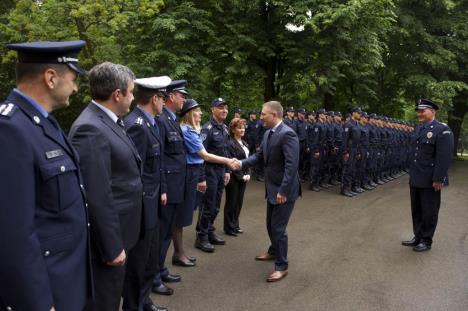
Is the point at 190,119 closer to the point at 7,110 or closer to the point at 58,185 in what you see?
the point at 58,185

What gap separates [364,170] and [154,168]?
9.45 m

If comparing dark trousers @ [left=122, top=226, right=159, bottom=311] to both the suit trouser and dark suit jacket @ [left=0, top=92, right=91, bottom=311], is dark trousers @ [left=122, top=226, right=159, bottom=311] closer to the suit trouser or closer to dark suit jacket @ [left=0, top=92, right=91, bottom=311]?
the suit trouser

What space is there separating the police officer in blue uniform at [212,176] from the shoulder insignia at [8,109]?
14.1 feet

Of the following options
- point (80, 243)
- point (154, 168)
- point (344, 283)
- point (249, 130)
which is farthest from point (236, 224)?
point (249, 130)

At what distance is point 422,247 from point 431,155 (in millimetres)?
1476

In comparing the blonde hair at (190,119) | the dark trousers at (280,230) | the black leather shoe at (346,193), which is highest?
the blonde hair at (190,119)

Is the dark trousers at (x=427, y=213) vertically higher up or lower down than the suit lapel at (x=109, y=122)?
lower down

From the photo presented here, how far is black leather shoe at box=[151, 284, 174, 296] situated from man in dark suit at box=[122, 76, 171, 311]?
18.4 inches

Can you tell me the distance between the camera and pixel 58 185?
207 cm

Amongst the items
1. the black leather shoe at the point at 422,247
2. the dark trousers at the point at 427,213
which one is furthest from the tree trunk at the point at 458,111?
the black leather shoe at the point at 422,247

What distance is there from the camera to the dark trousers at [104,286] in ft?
9.05

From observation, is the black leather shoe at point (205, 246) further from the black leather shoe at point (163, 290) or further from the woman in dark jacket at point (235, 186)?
the black leather shoe at point (163, 290)

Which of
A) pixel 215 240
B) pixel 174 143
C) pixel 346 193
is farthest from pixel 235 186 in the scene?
pixel 346 193

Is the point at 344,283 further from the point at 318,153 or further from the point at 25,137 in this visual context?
the point at 318,153
